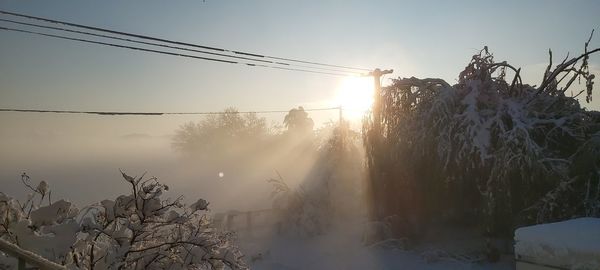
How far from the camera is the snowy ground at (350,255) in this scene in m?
12.5

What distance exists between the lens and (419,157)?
1350 cm

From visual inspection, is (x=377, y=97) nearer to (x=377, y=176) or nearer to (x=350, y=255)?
(x=377, y=176)

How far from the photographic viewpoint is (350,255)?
14109mm

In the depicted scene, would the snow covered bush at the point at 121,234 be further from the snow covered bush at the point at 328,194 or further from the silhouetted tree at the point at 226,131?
the silhouetted tree at the point at 226,131

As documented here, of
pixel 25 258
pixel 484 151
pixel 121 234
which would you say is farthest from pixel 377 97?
pixel 25 258

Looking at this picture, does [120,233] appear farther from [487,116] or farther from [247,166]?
[247,166]

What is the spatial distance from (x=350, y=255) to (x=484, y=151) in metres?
5.49

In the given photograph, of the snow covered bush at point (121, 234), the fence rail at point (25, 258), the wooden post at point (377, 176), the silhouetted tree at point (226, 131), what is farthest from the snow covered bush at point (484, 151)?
the silhouetted tree at point (226, 131)

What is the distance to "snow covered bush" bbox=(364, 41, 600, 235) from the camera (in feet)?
37.2

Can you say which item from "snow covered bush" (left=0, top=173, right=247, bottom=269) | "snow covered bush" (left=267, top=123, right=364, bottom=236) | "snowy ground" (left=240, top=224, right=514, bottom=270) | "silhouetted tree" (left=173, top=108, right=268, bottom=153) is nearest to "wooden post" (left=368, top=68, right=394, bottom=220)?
"snowy ground" (left=240, top=224, right=514, bottom=270)

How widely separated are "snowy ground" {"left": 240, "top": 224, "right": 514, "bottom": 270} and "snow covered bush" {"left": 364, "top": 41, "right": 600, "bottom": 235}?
1095 millimetres

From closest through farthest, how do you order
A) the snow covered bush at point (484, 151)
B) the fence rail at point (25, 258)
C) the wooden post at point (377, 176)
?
the fence rail at point (25, 258)
the snow covered bush at point (484, 151)
the wooden post at point (377, 176)

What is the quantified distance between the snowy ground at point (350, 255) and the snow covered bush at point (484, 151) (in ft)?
3.59

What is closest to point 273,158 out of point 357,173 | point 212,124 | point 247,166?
point 247,166
